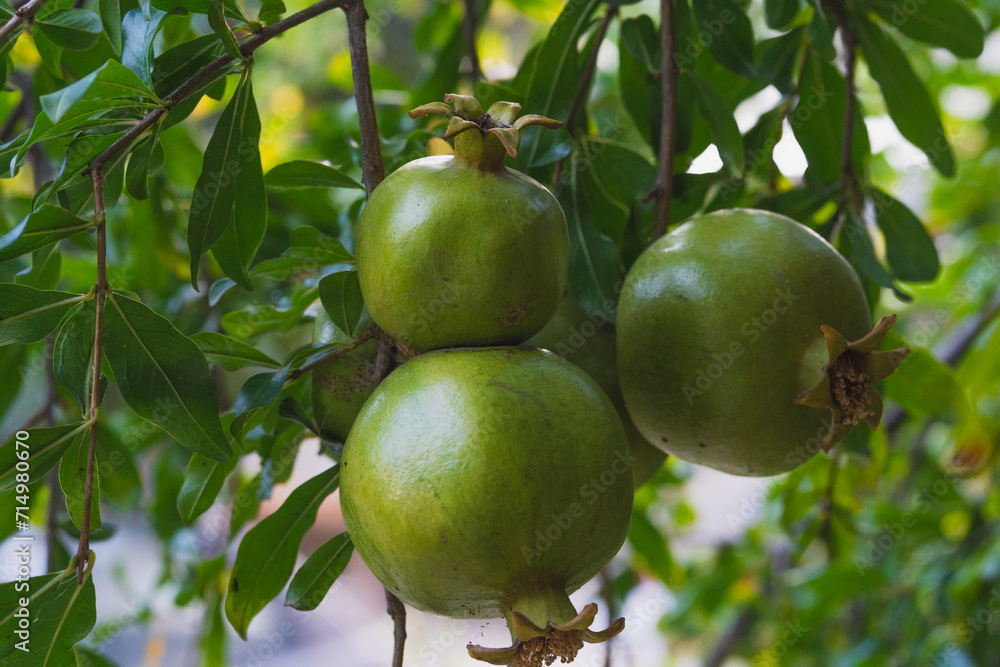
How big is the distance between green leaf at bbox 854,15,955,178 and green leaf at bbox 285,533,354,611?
54.8 inches

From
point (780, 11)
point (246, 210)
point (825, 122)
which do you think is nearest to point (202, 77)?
point (246, 210)

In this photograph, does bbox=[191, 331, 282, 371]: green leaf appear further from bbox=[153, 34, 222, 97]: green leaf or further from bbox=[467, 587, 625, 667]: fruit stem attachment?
bbox=[467, 587, 625, 667]: fruit stem attachment

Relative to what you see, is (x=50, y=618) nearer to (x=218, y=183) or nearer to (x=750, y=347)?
(x=218, y=183)

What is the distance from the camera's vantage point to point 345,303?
1087 millimetres

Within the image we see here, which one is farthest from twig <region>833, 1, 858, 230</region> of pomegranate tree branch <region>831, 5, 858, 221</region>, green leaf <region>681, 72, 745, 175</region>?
green leaf <region>681, 72, 745, 175</region>

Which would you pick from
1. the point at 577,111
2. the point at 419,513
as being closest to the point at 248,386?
the point at 419,513

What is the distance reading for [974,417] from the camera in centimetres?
A: 232

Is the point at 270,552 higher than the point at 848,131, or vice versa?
the point at 848,131

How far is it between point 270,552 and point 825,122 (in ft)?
4.54

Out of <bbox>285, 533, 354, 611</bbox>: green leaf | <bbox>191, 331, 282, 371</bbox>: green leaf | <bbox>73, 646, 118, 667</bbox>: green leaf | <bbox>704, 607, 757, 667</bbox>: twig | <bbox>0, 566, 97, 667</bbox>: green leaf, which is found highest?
<bbox>191, 331, 282, 371</bbox>: green leaf

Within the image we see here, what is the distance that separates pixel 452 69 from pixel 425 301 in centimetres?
140

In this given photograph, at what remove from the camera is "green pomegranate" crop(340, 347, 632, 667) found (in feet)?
2.62

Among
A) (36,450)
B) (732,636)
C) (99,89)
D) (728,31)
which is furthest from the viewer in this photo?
(732,636)

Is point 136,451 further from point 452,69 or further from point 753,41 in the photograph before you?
point 753,41
